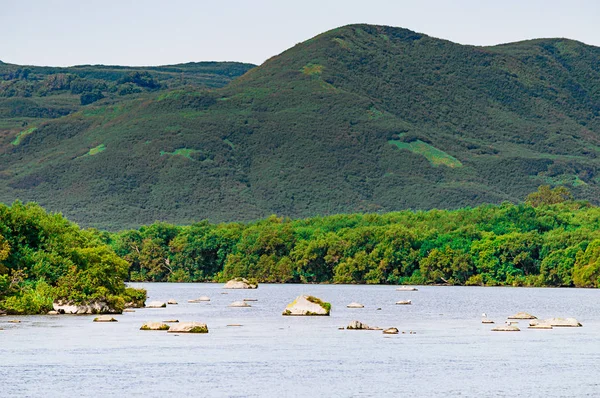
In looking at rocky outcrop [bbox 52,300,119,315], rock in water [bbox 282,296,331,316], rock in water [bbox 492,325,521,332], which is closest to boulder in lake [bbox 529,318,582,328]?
rock in water [bbox 492,325,521,332]

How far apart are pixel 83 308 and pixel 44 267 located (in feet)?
18.9

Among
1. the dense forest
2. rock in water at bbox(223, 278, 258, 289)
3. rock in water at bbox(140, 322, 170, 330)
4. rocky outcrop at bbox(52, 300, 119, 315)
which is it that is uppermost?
rock in water at bbox(140, 322, 170, 330)

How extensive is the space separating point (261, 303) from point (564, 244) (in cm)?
5829

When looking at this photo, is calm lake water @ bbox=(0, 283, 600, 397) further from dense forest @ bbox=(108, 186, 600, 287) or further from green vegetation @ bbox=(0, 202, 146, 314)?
dense forest @ bbox=(108, 186, 600, 287)

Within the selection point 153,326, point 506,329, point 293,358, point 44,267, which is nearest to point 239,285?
point 44,267

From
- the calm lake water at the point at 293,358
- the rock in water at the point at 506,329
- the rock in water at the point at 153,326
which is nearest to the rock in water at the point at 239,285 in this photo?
the calm lake water at the point at 293,358

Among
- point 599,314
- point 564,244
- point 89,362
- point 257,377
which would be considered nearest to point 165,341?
point 89,362

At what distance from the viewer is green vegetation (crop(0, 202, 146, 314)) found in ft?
240

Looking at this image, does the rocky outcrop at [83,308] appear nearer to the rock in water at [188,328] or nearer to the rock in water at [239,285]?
the rock in water at [188,328]

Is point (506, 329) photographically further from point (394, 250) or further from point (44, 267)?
point (394, 250)

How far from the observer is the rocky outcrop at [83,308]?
76875 millimetres

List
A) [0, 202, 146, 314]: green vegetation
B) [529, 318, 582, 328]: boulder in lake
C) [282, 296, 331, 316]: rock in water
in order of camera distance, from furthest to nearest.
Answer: [282, 296, 331, 316]: rock in water → [529, 318, 582, 328]: boulder in lake → [0, 202, 146, 314]: green vegetation

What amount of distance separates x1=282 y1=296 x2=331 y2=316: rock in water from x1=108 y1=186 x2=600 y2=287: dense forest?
63.6 m

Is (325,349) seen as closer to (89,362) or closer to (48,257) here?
(89,362)
